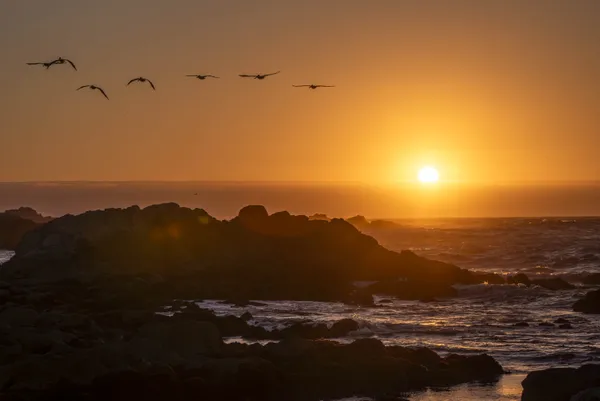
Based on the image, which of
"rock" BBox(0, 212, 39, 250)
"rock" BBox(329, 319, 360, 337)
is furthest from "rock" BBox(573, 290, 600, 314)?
"rock" BBox(0, 212, 39, 250)

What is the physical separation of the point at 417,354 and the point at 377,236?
98543 millimetres

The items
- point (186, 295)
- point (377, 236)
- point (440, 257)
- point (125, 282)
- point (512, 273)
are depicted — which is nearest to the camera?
point (125, 282)

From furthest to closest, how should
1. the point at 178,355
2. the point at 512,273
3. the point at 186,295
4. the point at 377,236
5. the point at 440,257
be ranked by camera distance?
the point at 377,236 < the point at 440,257 < the point at 512,273 < the point at 186,295 < the point at 178,355

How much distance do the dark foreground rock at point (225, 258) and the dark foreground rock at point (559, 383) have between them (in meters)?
24.5

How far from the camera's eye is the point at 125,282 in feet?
166

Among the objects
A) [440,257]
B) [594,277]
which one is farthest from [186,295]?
[440,257]

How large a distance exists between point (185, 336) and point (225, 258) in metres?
29.3

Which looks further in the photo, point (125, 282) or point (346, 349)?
point (125, 282)

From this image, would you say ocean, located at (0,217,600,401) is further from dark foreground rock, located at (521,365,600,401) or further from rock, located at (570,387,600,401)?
rock, located at (570,387,600,401)

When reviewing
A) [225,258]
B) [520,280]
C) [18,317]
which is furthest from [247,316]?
[520,280]

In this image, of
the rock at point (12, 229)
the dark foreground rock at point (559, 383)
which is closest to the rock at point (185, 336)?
the dark foreground rock at point (559, 383)

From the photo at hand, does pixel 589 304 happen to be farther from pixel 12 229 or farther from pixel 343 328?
pixel 12 229

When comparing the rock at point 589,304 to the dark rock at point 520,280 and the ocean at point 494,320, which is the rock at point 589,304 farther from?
the dark rock at point 520,280

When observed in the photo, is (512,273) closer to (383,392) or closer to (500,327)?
(500,327)
